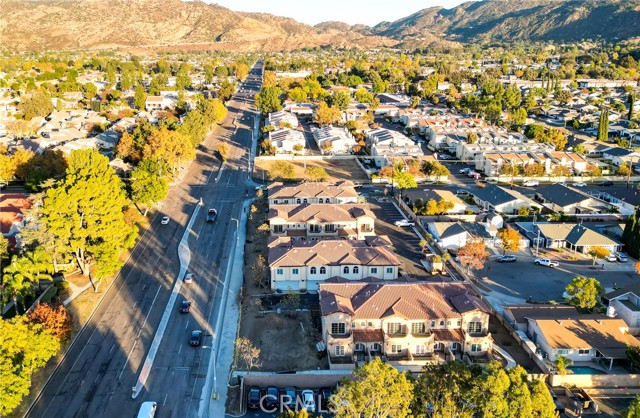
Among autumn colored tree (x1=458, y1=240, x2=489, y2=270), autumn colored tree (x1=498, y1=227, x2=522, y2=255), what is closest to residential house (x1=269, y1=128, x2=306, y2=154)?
autumn colored tree (x1=498, y1=227, x2=522, y2=255)

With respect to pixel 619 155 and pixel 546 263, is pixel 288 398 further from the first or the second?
pixel 619 155

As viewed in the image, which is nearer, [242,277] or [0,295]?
[0,295]

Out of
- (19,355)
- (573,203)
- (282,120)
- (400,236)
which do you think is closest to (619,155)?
(573,203)

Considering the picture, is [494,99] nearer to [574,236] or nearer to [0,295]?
[574,236]

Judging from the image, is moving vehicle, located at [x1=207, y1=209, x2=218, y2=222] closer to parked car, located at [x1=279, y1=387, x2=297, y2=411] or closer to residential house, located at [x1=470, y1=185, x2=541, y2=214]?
parked car, located at [x1=279, y1=387, x2=297, y2=411]

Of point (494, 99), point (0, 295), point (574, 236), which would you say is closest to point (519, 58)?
point (494, 99)

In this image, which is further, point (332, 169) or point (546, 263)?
point (332, 169)
